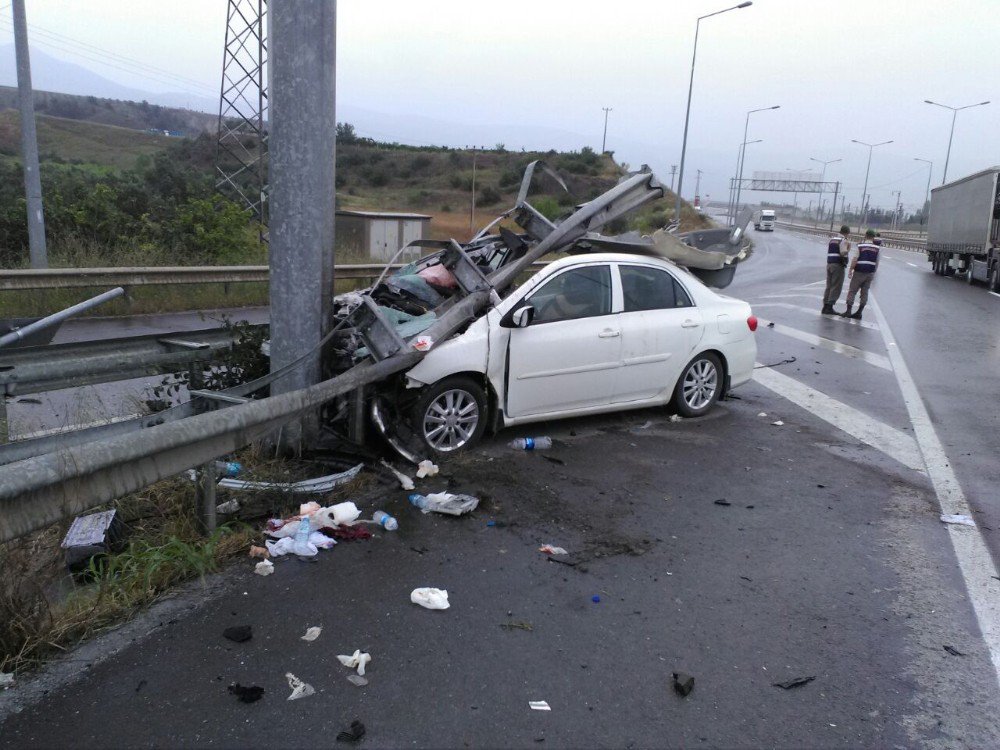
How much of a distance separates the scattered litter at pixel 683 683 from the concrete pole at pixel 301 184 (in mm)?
3494

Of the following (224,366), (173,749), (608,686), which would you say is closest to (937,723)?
(608,686)

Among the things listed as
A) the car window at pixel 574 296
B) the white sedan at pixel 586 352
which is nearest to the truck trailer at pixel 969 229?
the white sedan at pixel 586 352

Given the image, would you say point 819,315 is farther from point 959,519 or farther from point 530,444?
point 530,444

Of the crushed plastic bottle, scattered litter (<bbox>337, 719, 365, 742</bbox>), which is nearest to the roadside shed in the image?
the crushed plastic bottle

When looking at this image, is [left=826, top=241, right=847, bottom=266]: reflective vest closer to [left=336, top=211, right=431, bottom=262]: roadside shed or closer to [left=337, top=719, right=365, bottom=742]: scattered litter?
[left=336, top=211, right=431, bottom=262]: roadside shed

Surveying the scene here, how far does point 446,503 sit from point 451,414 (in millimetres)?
1099

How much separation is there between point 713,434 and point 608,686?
454cm

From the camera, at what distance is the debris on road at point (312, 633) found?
393 centimetres

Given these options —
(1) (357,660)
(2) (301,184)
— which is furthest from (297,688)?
(2) (301,184)

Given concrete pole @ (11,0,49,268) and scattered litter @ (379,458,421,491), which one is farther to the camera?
concrete pole @ (11,0,49,268)

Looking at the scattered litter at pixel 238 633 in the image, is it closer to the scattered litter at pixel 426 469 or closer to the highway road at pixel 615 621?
the highway road at pixel 615 621

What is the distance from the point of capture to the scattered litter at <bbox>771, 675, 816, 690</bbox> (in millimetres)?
3727

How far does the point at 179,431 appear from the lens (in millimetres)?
4234

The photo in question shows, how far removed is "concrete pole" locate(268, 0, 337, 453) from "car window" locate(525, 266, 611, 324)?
1.87 metres
